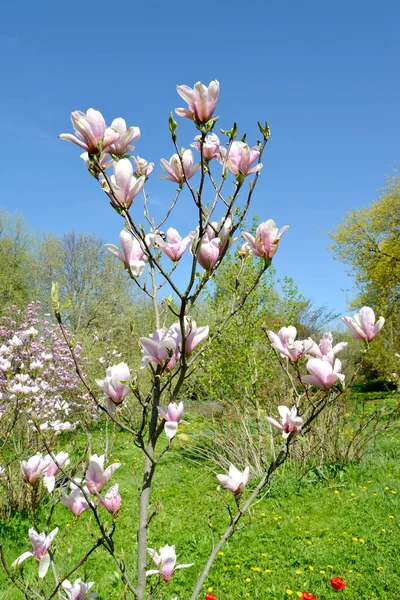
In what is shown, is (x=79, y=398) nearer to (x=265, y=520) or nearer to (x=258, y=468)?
(x=258, y=468)

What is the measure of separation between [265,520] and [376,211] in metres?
13.5

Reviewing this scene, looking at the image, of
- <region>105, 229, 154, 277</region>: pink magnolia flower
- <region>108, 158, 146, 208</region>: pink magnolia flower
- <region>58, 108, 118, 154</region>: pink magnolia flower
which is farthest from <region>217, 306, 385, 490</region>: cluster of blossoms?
<region>58, 108, 118, 154</region>: pink magnolia flower

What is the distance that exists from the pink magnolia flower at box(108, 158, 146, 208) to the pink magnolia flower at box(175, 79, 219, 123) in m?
0.19

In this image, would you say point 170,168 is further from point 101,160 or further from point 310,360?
point 310,360

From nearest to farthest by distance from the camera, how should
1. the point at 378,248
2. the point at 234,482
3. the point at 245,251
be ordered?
the point at 234,482
the point at 245,251
the point at 378,248

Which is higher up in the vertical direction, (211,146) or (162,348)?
(211,146)

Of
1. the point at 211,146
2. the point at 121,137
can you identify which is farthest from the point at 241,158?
the point at 121,137

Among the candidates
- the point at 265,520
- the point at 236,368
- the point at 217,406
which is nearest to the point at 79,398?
the point at 217,406

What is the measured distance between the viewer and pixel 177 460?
7043 millimetres

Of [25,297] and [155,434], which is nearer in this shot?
[155,434]

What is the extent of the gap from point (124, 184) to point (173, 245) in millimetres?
229

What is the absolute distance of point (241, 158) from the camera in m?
1.17

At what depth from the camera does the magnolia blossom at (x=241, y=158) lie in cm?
116

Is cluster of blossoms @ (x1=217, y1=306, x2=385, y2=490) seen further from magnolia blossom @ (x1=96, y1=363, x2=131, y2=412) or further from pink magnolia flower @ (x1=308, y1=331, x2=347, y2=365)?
magnolia blossom @ (x1=96, y1=363, x2=131, y2=412)
